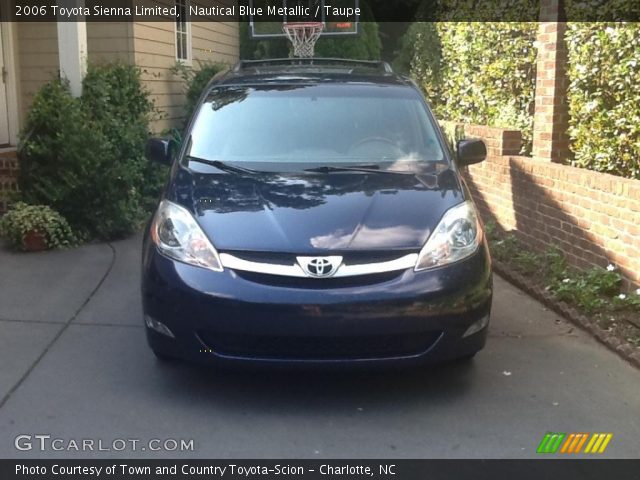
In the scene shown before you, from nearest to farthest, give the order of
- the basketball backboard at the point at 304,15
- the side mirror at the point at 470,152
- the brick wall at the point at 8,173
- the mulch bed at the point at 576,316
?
the mulch bed at the point at 576,316
the side mirror at the point at 470,152
the brick wall at the point at 8,173
the basketball backboard at the point at 304,15

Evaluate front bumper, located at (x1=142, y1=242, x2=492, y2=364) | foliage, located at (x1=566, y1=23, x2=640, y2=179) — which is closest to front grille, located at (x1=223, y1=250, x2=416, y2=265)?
front bumper, located at (x1=142, y1=242, x2=492, y2=364)

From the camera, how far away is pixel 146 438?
12.5 feet

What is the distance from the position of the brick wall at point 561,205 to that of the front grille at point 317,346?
2.40 m

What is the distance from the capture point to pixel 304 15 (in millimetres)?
16594

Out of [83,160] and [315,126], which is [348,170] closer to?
[315,126]

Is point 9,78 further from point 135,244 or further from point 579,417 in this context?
point 579,417

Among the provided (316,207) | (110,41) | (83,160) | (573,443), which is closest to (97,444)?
(316,207)

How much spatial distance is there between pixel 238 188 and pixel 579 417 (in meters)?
2.21

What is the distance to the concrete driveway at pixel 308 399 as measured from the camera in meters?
3.81

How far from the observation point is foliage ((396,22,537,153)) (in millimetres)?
8281

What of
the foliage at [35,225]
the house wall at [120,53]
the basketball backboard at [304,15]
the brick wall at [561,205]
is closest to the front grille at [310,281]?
the brick wall at [561,205]

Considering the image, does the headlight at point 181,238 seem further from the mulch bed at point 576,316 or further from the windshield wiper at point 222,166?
the mulch bed at point 576,316

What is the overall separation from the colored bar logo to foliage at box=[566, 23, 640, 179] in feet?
9.78
